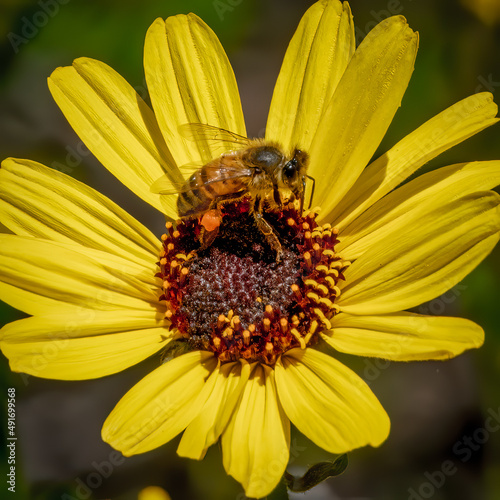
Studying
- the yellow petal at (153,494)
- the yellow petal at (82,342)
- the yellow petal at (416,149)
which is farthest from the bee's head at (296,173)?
the yellow petal at (153,494)

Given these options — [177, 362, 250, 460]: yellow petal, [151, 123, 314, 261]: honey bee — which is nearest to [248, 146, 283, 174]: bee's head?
[151, 123, 314, 261]: honey bee

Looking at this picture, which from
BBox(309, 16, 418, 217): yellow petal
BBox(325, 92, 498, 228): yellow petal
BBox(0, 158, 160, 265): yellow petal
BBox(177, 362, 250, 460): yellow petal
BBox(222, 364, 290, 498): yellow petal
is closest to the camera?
BBox(222, 364, 290, 498): yellow petal

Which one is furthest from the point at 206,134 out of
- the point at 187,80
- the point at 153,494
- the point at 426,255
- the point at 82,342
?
the point at 153,494

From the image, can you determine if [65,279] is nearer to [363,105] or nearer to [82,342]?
[82,342]

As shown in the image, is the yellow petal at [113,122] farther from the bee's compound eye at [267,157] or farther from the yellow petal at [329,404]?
the yellow petal at [329,404]

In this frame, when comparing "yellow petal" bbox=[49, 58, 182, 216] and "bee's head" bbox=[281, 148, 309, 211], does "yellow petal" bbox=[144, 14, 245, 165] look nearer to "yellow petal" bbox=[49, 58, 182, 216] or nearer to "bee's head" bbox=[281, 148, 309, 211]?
"yellow petal" bbox=[49, 58, 182, 216]
